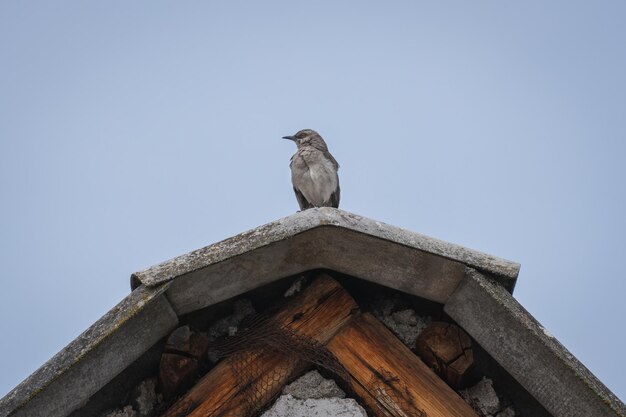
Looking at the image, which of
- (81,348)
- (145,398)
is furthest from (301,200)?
(81,348)

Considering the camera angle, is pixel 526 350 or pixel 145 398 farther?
pixel 145 398

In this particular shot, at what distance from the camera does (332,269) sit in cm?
364

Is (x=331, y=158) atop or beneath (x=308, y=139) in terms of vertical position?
beneath

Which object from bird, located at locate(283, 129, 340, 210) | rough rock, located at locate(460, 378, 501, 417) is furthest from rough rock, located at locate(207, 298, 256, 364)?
bird, located at locate(283, 129, 340, 210)

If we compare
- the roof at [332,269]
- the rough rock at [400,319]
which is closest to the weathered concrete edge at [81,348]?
the roof at [332,269]

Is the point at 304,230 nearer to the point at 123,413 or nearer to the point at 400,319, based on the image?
the point at 400,319

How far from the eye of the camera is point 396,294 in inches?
148

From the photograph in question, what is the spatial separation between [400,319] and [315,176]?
19.0ft

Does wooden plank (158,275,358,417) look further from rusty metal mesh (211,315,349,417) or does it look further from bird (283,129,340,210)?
bird (283,129,340,210)

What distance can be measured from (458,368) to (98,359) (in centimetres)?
158

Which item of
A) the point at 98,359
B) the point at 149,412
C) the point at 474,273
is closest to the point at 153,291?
the point at 98,359

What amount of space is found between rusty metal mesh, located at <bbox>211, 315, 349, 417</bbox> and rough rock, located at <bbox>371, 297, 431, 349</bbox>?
354 mm

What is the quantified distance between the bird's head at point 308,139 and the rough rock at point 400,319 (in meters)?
6.34

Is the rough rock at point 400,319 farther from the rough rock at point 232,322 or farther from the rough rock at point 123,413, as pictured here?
the rough rock at point 123,413
